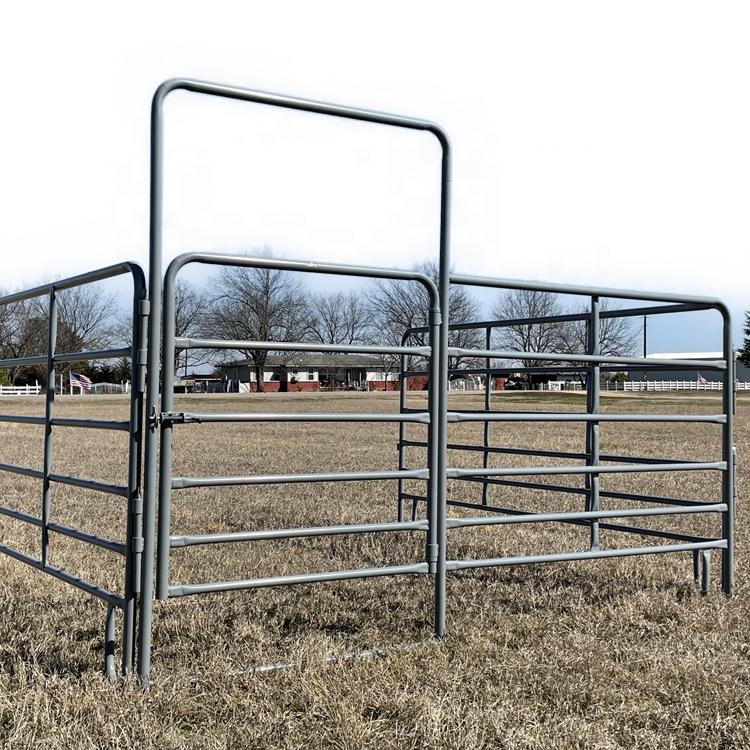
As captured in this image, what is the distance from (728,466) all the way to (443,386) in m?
2.34

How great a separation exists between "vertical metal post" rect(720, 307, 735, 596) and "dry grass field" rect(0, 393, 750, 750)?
14 centimetres

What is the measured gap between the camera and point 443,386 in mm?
4332

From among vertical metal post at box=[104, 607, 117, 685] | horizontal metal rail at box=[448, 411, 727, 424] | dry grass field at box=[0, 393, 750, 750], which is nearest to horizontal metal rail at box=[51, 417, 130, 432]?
vertical metal post at box=[104, 607, 117, 685]

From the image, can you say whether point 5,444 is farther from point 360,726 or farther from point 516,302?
point 516,302

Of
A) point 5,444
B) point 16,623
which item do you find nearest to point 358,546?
point 16,623

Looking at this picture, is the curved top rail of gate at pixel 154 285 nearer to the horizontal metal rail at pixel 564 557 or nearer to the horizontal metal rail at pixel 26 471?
the horizontal metal rail at pixel 26 471

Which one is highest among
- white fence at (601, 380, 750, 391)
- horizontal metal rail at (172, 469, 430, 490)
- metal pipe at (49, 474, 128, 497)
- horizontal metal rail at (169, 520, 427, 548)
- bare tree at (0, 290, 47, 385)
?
bare tree at (0, 290, 47, 385)

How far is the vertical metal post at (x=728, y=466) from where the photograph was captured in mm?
5418

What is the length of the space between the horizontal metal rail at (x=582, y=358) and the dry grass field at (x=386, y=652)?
137 cm

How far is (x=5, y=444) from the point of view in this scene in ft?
53.0

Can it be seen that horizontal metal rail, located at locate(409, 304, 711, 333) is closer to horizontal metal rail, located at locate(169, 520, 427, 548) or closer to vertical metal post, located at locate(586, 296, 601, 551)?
vertical metal post, located at locate(586, 296, 601, 551)

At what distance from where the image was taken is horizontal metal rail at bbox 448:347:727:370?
4445 mm

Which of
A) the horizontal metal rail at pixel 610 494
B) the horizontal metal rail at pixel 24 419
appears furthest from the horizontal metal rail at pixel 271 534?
the horizontal metal rail at pixel 24 419

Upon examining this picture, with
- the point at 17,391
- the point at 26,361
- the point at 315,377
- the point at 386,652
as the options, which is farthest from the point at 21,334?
the point at 386,652
